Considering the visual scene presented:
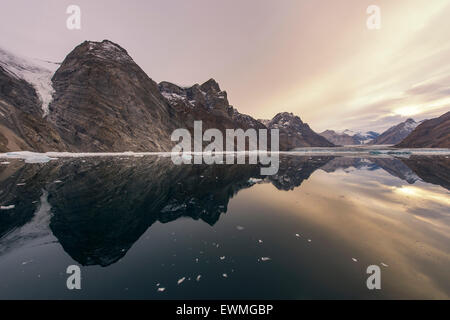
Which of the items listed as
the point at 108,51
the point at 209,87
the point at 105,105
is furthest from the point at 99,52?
the point at 209,87

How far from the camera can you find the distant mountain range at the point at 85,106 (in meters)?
44.9

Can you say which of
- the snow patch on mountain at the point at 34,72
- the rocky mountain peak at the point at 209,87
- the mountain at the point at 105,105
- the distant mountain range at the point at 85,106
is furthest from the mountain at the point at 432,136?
the snow patch on mountain at the point at 34,72

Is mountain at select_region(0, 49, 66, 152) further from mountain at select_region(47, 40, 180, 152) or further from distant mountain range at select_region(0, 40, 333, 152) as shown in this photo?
mountain at select_region(47, 40, 180, 152)

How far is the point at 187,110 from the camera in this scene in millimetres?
110438

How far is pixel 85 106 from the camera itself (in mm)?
59281

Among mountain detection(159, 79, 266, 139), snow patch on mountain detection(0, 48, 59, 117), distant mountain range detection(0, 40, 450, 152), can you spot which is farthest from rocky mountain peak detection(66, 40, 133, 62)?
mountain detection(159, 79, 266, 139)

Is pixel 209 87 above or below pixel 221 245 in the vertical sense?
above

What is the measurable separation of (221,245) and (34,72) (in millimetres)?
118414

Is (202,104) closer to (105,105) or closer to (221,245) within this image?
(105,105)

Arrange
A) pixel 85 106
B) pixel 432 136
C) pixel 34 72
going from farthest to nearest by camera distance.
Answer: pixel 432 136, pixel 34 72, pixel 85 106

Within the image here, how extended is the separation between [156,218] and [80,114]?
67595 mm
